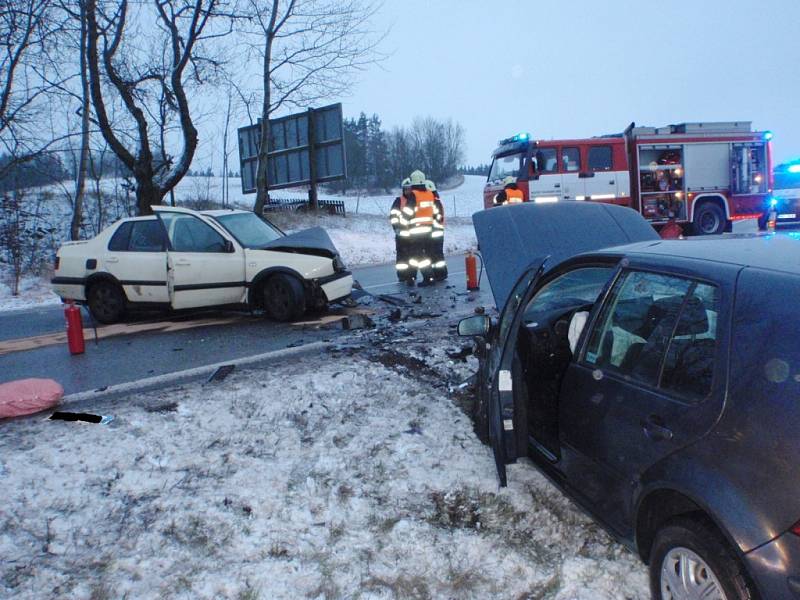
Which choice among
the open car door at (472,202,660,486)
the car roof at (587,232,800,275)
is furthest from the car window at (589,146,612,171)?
the car roof at (587,232,800,275)

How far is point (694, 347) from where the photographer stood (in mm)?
2451

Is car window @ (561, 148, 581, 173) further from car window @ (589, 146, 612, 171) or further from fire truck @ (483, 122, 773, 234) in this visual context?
car window @ (589, 146, 612, 171)

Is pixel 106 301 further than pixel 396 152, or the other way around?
pixel 396 152

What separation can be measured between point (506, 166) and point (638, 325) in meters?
14.4

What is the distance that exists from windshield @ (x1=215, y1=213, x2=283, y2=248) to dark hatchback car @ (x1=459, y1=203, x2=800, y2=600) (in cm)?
590

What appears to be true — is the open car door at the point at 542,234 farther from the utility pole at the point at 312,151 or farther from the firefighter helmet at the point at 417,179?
the utility pole at the point at 312,151

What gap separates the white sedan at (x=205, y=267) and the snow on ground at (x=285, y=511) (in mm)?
3947

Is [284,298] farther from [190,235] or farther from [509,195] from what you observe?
[509,195]

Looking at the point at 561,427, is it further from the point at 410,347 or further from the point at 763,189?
the point at 763,189

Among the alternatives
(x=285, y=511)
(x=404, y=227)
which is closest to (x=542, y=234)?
(x=285, y=511)

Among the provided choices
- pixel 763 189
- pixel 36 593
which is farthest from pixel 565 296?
pixel 763 189

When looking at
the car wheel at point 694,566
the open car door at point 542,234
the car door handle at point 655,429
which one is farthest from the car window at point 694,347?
the open car door at point 542,234

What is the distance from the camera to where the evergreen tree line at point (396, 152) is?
74.8 metres

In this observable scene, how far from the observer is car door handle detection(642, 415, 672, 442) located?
7.78ft
